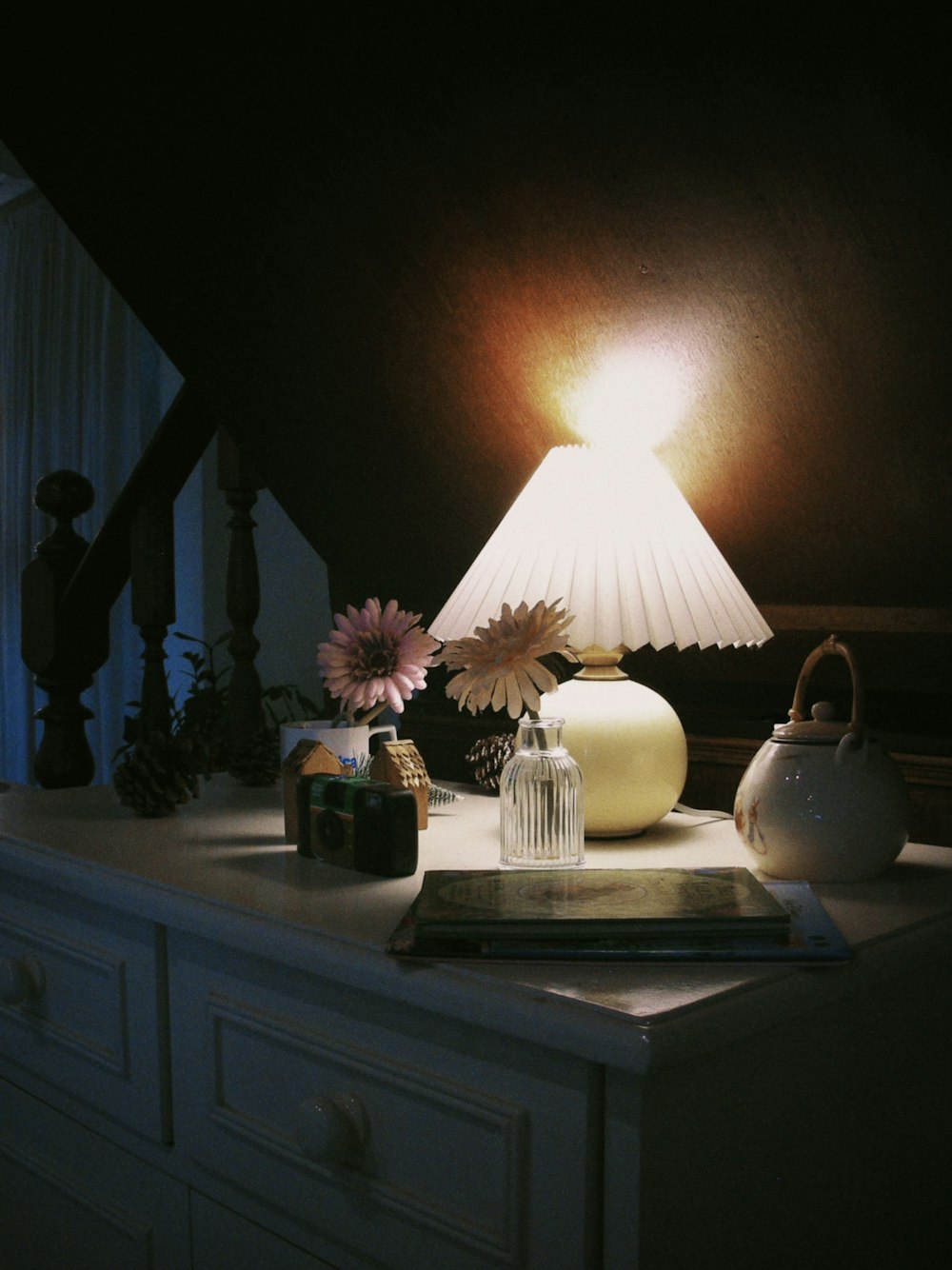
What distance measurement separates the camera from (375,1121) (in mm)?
755

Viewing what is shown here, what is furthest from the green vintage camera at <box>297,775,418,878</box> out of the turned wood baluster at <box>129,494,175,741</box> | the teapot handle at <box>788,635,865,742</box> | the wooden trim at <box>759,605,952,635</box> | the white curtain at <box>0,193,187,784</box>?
the white curtain at <box>0,193,187,784</box>

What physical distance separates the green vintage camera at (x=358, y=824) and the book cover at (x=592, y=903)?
7 cm

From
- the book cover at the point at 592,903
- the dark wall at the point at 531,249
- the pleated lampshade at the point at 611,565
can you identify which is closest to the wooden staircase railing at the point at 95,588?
the dark wall at the point at 531,249

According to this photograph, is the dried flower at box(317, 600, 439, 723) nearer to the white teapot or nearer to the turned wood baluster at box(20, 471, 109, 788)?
the white teapot

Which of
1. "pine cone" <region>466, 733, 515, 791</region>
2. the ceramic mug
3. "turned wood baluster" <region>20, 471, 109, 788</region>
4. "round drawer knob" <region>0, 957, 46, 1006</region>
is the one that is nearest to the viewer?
"round drawer knob" <region>0, 957, 46, 1006</region>

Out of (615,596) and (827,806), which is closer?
(827,806)

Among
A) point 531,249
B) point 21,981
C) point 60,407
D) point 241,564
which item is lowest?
point 21,981

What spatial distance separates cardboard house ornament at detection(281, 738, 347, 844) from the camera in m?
1.07

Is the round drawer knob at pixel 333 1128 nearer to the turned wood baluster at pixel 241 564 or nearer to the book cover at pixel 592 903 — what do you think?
the book cover at pixel 592 903

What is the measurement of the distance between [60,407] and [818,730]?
3289 mm

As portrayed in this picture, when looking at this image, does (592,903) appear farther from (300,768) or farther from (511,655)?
(300,768)

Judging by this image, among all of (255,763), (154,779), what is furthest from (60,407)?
(154,779)

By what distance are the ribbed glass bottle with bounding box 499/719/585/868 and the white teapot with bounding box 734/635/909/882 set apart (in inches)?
5.7

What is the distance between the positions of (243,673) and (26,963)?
69 centimetres
